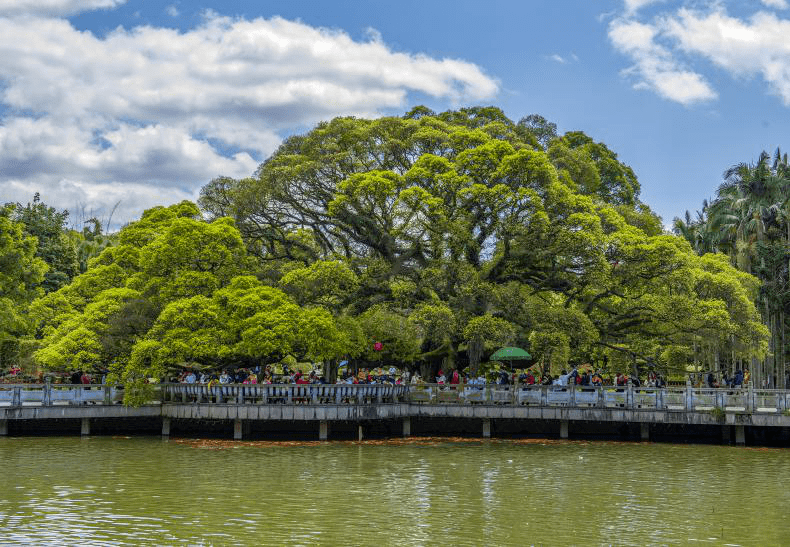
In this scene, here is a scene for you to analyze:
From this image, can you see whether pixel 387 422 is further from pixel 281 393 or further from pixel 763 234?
pixel 763 234

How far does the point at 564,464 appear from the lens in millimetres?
28672

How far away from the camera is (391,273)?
1555 inches

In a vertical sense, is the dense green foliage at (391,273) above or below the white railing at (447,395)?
above

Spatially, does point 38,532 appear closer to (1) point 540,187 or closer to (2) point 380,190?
(2) point 380,190

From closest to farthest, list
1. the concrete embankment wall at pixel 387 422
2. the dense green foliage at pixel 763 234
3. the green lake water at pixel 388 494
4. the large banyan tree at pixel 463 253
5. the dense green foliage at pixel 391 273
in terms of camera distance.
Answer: the green lake water at pixel 388 494 < the concrete embankment wall at pixel 387 422 < the dense green foliage at pixel 391 273 < the large banyan tree at pixel 463 253 < the dense green foliage at pixel 763 234

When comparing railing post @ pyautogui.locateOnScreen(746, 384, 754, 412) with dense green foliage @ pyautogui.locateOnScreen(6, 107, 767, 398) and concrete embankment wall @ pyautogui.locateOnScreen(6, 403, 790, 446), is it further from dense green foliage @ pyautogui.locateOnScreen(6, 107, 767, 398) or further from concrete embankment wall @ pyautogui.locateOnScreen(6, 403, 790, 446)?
dense green foliage @ pyautogui.locateOnScreen(6, 107, 767, 398)

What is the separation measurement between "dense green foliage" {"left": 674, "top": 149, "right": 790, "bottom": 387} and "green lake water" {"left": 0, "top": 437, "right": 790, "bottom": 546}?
2288 cm

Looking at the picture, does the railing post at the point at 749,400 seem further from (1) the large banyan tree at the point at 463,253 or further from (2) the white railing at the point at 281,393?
(2) the white railing at the point at 281,393

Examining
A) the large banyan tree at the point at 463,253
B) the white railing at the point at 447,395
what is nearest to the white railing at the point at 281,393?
the white railing at the point at 447,395

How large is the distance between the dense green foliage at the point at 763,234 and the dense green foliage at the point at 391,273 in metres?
12.3

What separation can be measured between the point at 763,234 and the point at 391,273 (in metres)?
26.7

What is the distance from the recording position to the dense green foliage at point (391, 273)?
3453 centimetres

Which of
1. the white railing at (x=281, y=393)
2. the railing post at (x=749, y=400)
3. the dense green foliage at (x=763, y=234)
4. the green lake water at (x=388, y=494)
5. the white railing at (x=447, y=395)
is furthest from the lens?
the dense green foliage at (x=763, y=234)

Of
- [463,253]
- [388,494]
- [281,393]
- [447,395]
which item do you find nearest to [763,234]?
[463,253]
